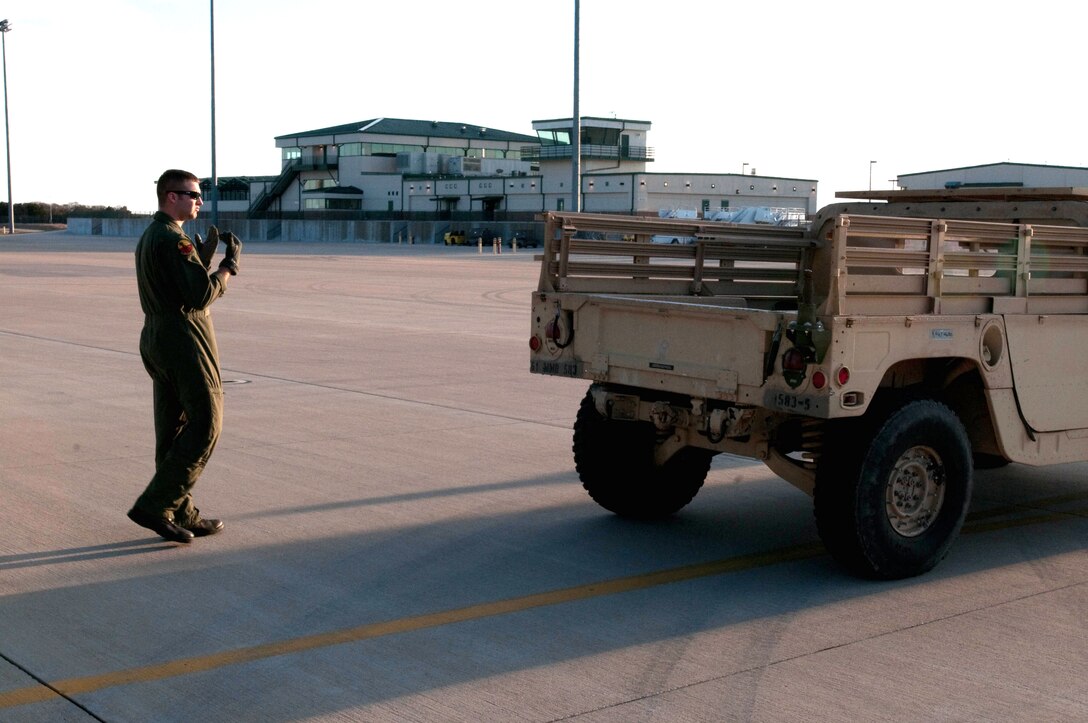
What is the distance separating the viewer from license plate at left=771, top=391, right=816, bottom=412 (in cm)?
603

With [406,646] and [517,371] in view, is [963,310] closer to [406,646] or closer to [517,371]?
[406,646]

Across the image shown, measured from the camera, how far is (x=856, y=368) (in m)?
6.05

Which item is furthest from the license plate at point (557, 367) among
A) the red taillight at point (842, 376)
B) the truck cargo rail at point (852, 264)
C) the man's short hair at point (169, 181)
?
the man's short hair at point (169, 181)

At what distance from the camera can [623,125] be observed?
93.9 meters

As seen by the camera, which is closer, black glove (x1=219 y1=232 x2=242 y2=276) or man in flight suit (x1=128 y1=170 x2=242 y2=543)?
man in flight suit (x1=128 y1=170 x2=242 y2=543)

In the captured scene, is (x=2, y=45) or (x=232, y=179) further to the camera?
(x=232, y=179)

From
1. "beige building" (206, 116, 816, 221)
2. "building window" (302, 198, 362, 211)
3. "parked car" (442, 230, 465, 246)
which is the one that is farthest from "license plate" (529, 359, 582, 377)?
"building window" (302, 198, 362, 211)

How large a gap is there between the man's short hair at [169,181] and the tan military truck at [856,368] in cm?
201

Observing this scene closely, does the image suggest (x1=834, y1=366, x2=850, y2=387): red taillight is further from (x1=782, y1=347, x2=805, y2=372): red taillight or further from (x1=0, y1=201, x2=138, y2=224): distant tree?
(x1=0, y1=201, x2=138, y2=224): distant tree

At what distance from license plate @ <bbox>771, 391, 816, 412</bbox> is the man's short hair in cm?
330

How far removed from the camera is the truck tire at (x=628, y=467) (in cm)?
759

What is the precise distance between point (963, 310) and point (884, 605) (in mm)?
1626

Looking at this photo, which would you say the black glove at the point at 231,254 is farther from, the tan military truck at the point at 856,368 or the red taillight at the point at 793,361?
Answer: the red taillight at the point at 793,361

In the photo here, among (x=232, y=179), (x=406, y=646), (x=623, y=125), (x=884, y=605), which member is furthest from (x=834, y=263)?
(x=232, y=179)
